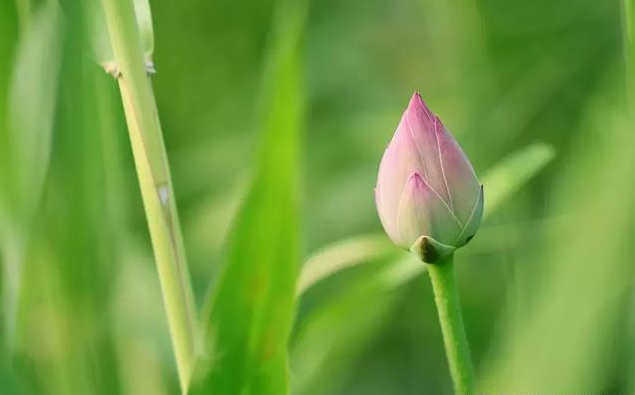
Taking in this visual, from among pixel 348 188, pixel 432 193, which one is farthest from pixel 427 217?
pixel 348 188

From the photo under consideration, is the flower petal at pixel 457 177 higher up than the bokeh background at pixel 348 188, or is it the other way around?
the flower petal at pixel 457 177

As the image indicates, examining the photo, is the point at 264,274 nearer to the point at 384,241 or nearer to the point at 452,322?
the point at 452,322

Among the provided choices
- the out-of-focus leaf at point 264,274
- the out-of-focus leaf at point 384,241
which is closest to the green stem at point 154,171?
the out-of-focus leaf at point 264,274

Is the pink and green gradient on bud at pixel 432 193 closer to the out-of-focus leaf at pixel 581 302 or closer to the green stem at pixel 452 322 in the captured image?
the green stem at pixel 452 322

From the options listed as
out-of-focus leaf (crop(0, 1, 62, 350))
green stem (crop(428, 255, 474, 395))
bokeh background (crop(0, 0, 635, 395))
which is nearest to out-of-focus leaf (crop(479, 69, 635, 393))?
bokeh background (crop(0, 0, 635, 395))

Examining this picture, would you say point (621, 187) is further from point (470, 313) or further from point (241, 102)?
point (241, 102)

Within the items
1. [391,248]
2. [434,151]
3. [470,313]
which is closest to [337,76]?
[470,313]

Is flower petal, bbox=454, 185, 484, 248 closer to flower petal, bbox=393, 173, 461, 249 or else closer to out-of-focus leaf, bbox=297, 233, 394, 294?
flower petal, bbox=393, 173, 461, 249
